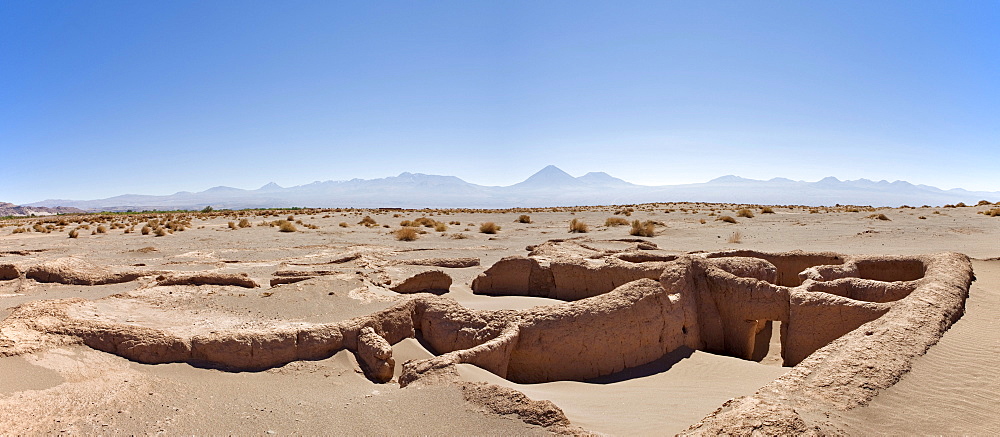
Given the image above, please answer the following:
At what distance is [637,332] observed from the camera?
7.47 metres

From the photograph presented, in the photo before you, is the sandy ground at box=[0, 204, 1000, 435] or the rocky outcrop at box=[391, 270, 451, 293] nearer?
the sandy ground at box=[0, 204, 1000, 435]

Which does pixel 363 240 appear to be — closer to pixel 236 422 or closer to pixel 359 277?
pixel 359 277

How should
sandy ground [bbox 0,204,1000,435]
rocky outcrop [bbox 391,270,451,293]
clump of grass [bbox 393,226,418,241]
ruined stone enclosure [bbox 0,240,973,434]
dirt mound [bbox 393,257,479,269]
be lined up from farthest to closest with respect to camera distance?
clump of grass [bbox 393,226,418,241]
dirt mound [bbox 393,257,479,269]
rocky outcrop [bbox 391,270,451,293]
ruined stone enclosure [bbox 0,240,973,434]
sandy ground [bbox 0,204,1000,435]

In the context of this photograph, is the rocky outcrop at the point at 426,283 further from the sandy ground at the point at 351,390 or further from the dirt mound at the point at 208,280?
the dirt mound at the point at 208,280

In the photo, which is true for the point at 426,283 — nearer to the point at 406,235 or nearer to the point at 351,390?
the point at 351,390

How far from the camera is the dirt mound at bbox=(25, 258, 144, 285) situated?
35.7ft

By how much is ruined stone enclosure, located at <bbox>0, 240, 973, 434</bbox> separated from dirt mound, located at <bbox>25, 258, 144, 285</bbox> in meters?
3.70

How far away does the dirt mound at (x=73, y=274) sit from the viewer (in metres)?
10.9

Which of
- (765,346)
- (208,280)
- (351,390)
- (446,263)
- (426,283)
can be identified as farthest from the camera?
(446,263)

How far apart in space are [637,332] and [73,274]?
11.6 metres

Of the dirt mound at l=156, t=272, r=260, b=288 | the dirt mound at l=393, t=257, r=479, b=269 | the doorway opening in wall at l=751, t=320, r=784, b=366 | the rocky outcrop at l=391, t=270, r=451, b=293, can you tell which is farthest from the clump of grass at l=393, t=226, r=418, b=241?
the doorway opening in wall at l=751, t=320, r=784, b=366

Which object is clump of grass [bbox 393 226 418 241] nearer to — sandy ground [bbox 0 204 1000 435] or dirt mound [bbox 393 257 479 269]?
dirt mound [bbox 393 257 479 269]

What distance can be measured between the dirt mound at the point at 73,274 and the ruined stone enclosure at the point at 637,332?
12.1 ft

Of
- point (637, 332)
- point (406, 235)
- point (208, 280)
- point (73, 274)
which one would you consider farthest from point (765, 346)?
point (406, 235)
